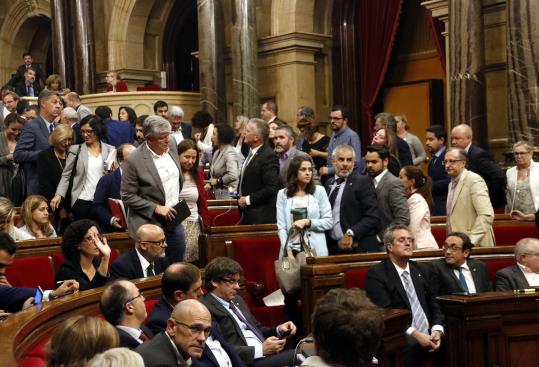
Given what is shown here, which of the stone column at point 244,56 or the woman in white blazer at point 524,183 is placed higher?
the stone column at point 244,56

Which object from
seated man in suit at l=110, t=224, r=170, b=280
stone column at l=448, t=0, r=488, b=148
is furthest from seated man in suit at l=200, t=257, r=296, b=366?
stone column at l=448, t=0, r=488, b=148

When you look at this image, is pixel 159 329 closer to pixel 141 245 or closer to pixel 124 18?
pixel 141 245

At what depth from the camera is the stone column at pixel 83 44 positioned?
1513 cm

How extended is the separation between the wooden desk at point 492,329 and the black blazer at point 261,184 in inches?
81.5

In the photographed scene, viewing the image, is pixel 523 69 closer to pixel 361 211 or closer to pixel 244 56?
pixel 361 211

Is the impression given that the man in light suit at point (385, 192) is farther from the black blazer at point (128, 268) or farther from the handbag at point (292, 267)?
the black blazer at point (128, 268)

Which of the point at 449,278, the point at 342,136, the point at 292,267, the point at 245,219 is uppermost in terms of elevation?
the point at 342,136

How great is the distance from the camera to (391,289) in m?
5.57

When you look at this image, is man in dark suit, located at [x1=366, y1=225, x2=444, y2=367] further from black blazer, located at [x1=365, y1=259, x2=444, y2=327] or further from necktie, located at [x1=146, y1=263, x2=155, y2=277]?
necktie, located at [x1=146, y1=263, x2=155, y2=277]

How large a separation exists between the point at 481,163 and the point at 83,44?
31.2 feet

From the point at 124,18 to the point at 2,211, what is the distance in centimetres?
981

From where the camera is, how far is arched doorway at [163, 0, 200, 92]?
15.8 metres

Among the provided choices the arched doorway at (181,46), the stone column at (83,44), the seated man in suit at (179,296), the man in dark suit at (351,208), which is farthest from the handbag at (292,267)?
the arched doorway at (181,46)

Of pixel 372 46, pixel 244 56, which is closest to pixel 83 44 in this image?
pixel 244 56
